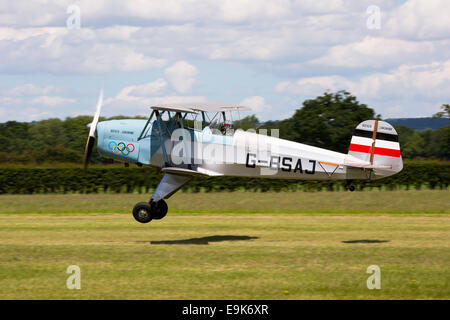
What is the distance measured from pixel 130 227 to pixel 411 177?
1996 centimetres

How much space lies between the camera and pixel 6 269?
12492 mm

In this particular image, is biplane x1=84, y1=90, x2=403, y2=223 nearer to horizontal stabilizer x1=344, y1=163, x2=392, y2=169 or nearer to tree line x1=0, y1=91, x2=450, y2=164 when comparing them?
horizontal stabilizer x1=344, y1=163, x2=392, y2=169

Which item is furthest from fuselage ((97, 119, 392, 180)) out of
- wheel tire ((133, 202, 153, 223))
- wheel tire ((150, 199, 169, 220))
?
wheel tire ((133, 202, 153, 223))

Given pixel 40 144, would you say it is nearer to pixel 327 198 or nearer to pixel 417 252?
pixel 327 198

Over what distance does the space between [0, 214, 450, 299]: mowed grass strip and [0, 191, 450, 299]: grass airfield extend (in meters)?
0.02

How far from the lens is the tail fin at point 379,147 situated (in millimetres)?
15836

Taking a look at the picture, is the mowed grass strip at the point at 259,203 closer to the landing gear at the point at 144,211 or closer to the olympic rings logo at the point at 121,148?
the olympic rings logo at the point at 121,148

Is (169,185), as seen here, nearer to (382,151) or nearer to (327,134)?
(382,151)

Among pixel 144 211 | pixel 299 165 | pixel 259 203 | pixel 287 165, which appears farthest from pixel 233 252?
pixel 259 203

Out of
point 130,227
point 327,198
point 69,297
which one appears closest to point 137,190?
point 327,198

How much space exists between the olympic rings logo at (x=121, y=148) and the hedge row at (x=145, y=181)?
663 inches

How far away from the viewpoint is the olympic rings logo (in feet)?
56.5

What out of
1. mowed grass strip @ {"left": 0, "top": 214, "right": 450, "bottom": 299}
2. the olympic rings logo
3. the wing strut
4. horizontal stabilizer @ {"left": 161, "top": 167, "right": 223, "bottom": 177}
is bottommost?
mowed grass strip @ {"left": 0, "top": 214, "right": 450, "bottom": 299}

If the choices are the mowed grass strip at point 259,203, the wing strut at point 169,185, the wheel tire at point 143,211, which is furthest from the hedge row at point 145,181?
the wheel tire at point 143,211
